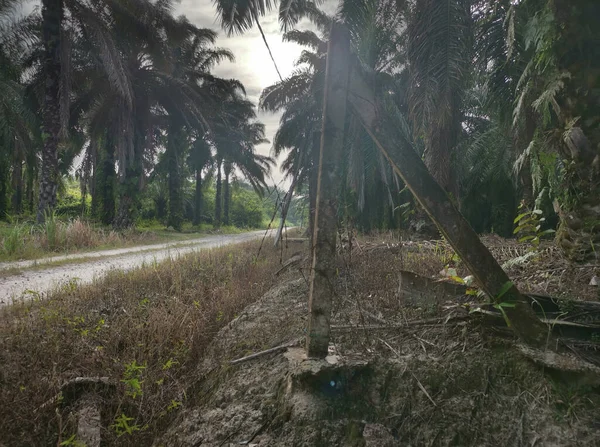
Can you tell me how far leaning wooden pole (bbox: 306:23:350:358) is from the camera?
2.21 meters

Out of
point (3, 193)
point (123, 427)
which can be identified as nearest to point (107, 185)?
point (3, 193)

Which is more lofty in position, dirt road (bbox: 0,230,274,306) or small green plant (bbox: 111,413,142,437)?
dirt road (bbox: 0,230,274,306)

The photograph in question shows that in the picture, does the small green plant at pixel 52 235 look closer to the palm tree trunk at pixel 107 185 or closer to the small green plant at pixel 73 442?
the small green plant at pixel 73 442

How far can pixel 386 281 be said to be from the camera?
4.12m

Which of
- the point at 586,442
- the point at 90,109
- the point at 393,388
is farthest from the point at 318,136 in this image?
the point at 90,109

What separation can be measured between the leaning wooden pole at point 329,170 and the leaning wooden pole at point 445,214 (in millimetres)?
60

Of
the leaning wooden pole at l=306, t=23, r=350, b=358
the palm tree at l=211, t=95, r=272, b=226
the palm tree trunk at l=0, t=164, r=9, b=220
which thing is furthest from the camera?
the palm tree at l=211, t=95, r=272, b=226

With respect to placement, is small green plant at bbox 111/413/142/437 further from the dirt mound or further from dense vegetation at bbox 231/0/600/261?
dense vegetation at bbox 231/0/600/261

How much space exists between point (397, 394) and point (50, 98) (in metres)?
12.3

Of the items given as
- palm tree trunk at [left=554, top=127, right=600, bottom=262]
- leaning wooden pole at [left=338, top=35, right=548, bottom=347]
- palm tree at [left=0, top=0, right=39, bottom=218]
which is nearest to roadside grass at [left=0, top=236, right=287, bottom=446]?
leaning wooden pole at [left=338, top=35, right=548, bottom=347]

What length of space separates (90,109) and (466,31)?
1594cm

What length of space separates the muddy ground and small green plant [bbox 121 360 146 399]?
0.37 meters

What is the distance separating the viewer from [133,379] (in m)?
2.51

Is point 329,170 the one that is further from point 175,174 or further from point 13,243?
point 175,174
